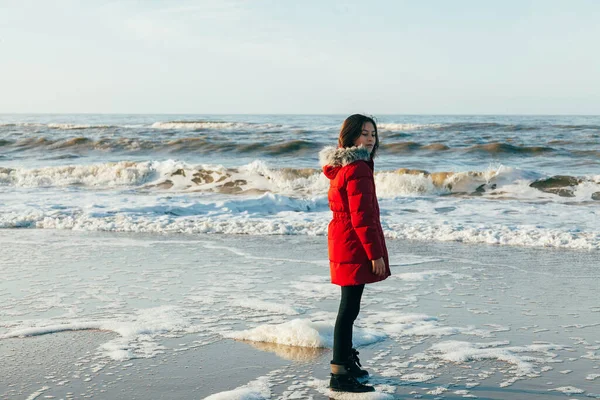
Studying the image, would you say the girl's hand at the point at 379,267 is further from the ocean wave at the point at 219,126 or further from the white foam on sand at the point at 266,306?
the ocean wave at the point at 219,126

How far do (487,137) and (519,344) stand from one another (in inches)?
1222

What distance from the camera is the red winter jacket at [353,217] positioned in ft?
12.6

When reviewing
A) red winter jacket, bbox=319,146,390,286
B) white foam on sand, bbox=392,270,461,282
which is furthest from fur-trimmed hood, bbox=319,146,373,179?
white foam on sand, bbox=392,270,461,282

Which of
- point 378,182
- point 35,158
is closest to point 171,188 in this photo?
point 378,182

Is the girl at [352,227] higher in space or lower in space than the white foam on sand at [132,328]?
higher

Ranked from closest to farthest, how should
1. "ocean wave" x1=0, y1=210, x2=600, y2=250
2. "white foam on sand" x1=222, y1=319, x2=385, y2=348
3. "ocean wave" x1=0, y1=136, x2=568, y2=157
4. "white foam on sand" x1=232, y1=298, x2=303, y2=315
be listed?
"white foam on sand" x1=222, y1=319, x2=385, y2=348, "white foam on sand" x1=232, y1=298, x2=303, y2=315, "ocean wave" x1=0, y1=210, x2=600, y2=250, "ocean wave" x1=0, y1=136, x2=568, y2=157

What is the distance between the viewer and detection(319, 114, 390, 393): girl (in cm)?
384

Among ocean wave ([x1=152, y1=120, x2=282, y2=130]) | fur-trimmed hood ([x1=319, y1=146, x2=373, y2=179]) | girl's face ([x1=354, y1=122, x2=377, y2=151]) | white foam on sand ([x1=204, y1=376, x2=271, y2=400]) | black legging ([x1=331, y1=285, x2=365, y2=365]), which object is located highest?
ocean wave ([x1=152, y1=120, x2=282, y2=130])

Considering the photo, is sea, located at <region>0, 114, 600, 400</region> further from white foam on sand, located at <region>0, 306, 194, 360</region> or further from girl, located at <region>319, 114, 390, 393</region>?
girl, located at <region>319, 114, 390, 393</region>

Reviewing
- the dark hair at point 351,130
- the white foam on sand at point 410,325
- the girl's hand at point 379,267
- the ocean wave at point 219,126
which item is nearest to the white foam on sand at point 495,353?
the white foam on sand at point 410,325

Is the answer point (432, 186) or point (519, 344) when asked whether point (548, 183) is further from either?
point (519, 344)

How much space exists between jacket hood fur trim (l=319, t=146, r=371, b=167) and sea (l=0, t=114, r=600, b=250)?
18.8 feet

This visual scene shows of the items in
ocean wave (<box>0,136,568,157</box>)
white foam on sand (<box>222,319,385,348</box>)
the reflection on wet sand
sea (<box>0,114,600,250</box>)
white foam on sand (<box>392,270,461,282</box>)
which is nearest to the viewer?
the reflection on wet sand

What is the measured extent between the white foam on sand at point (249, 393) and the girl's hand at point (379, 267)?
91cm
